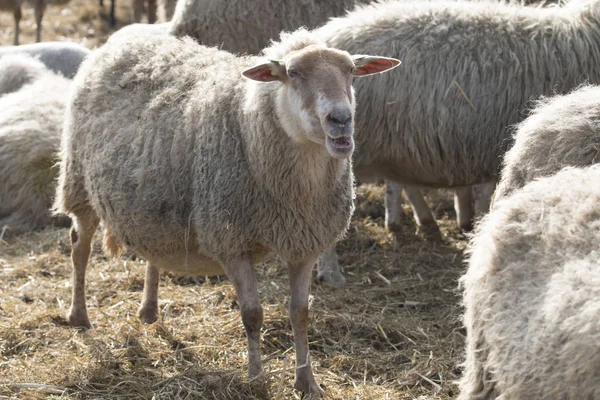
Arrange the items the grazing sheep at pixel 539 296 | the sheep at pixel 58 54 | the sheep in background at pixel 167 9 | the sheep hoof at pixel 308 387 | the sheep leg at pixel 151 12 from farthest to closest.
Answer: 1. the sheep leg at pixel 151 12
2. the sheep in background at pixel 167 9
3. the sheep at pixel 58 54
4. the sheep hoof at pixel 308 387
5. the grazing sheep at pixel 539 296

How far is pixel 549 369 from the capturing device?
8.25 feet

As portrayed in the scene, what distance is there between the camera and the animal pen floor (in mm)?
4168

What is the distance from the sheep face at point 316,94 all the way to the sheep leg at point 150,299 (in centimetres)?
166

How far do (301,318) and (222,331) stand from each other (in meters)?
0.87

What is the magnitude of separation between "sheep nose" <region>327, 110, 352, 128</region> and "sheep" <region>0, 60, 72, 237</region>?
3963 millimetres

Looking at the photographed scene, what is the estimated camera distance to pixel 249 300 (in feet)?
13.4

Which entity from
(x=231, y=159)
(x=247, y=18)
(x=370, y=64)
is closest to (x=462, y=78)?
(x=370, y=64)

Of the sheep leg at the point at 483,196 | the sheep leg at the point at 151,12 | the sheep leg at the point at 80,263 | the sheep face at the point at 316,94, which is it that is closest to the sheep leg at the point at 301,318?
the sheep face at the point at 316,94

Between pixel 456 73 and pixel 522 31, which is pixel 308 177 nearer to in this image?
pixel 456 73

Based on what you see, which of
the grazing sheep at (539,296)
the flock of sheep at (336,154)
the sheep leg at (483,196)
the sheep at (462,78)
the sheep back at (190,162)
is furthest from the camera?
the sheep leg at (483,196)

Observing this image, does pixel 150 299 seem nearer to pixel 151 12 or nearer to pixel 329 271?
pixel 329 271

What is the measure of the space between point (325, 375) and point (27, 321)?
5.81ft

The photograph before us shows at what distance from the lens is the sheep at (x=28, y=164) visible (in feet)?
23.6

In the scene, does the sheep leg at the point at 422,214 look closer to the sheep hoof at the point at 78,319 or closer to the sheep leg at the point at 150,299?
the sheep leg at the point at 150,299
